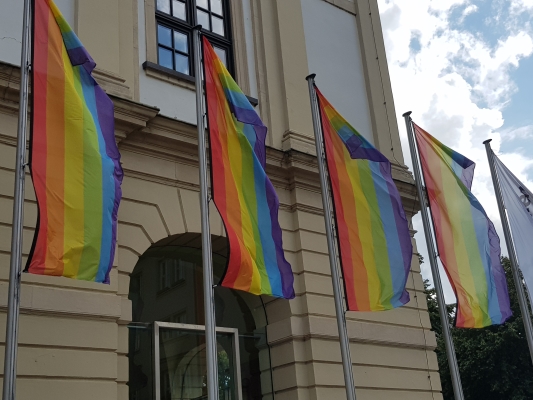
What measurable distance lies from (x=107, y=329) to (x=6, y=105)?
11.3 ft

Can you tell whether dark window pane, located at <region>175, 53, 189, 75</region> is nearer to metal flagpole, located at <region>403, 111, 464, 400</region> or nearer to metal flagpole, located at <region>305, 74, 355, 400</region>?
metal flagpole, located at <region>305, 74, 355, 400</region>

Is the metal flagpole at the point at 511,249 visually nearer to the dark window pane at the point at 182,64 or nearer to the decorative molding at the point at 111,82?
the dark window pane at the point at 182,64

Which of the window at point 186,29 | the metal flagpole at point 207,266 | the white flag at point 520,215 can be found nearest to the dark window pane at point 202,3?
the window at point 186,29

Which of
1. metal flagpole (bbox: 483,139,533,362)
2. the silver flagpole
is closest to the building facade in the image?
the silver flagpole

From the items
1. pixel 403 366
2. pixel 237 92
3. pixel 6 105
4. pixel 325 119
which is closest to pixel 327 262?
pixel 403 366

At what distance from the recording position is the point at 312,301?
1195cm

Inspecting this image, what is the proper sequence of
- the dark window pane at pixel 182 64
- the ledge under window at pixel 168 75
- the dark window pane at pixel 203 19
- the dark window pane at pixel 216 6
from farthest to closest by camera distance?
the dark window pane at pixel 216 6 → the dark window pane at pixel 203 19 → the dark window pane at pixel 182 64 → the ledge under window at pixel 168 75

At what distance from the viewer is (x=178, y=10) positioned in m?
13.2

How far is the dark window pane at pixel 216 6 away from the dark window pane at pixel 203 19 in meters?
0.26

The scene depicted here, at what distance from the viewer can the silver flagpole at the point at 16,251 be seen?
22.3 feet

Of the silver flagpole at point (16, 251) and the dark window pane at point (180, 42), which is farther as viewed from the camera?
the dark window pane at point (180, 42)

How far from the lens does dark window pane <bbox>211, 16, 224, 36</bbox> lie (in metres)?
13.8

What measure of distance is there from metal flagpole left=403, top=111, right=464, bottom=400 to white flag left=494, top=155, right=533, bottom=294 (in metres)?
1.58

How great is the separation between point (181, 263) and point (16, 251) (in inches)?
189
